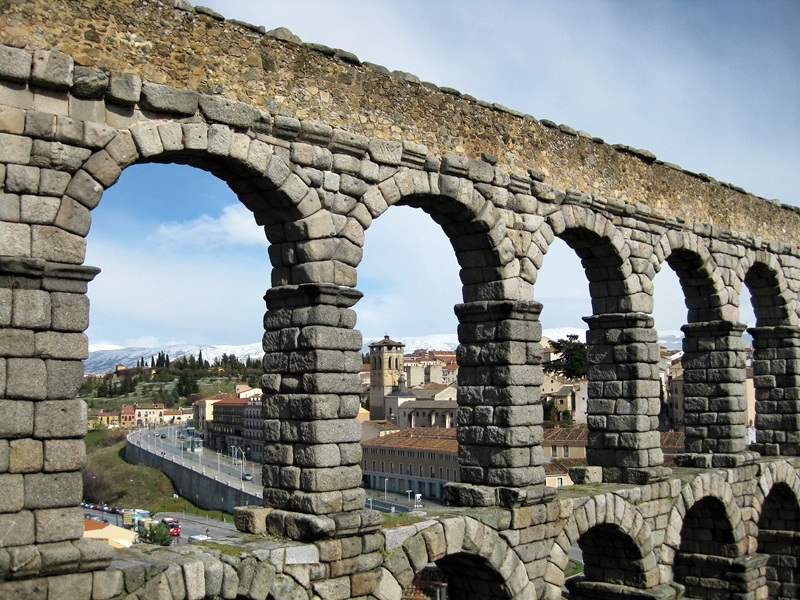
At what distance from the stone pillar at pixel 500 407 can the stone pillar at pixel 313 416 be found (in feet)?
7.19

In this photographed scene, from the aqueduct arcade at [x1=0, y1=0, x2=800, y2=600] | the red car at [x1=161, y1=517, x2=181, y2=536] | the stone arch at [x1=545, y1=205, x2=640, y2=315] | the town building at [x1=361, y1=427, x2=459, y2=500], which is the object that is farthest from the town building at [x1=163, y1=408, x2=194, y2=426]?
the stone arch at [x1=545, y1=205, x2=640, y2=315]

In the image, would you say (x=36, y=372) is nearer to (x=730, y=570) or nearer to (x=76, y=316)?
(x=76, y=316)

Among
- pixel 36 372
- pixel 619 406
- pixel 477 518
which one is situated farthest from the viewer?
pixel 619 406

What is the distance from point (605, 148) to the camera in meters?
13.5

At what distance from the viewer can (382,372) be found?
264 ft

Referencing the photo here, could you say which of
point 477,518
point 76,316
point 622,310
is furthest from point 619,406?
point 76,316

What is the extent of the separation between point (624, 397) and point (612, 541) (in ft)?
6.70

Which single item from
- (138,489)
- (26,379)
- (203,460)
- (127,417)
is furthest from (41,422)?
(127,417)

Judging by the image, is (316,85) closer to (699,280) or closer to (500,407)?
(500,407)

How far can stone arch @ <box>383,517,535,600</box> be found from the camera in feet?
31.7

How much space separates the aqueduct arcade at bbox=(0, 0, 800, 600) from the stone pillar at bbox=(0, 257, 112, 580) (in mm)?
17

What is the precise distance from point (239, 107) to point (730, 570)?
11.2 m

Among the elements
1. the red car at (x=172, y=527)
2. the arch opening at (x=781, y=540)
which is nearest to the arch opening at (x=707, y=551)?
the arch opening at (x=781, y=540)

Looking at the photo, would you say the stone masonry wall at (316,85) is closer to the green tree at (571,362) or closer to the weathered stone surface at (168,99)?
the weathered stone surface at (168,99)
